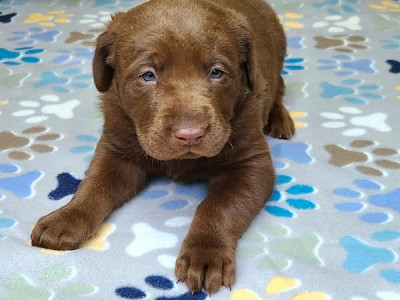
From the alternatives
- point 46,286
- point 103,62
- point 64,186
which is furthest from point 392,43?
point 46,286

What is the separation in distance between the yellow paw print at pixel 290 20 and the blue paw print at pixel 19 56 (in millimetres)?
2241

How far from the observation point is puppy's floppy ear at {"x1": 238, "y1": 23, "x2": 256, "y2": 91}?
2.69 m

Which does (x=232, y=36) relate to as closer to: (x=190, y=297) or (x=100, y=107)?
(x=100, y=107)

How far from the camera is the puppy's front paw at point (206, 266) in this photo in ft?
6.72

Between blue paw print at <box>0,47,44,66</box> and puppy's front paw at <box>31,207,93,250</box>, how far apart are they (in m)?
2.42

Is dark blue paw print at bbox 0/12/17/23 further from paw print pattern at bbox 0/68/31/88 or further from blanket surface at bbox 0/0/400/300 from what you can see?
paw print pattern at bbox 0/68/31/88

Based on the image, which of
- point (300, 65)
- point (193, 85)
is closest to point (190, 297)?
point (193, 85)

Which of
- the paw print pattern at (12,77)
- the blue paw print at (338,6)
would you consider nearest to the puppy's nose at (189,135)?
the paw print pattern at (12,77)

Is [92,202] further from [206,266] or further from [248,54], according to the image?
[248,54]

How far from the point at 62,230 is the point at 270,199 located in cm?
94

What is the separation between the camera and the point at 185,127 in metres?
Answer: 2.23

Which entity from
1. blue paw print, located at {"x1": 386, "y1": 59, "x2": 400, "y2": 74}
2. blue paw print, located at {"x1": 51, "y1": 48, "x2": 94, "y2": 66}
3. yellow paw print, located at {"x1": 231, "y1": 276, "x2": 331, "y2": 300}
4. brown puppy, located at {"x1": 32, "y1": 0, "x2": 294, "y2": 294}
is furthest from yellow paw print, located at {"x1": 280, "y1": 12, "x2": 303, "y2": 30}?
yellow paw print, located at {"x1": 231, "y1": 276, "x2": 331, "y2": 300}

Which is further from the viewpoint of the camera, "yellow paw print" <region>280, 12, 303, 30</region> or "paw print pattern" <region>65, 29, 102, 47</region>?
"yellow paw print" <region>280, 12, 303, 30</region>

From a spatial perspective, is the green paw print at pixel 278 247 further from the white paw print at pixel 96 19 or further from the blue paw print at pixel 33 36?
the white paw print at pixel 96 19
